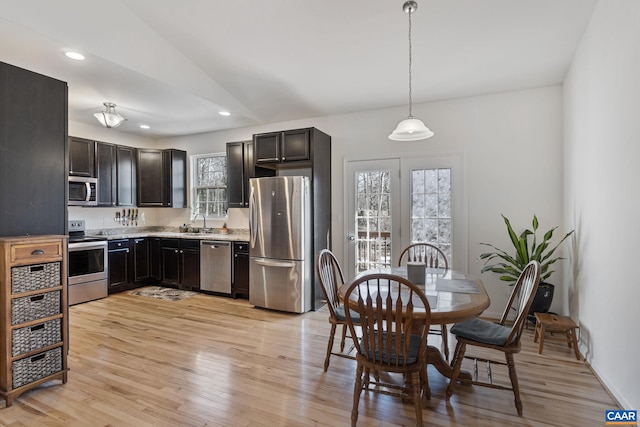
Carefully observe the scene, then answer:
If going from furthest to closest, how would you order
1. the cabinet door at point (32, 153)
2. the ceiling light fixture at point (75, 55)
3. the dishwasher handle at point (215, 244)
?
the dishwasher handle at point (215, 244) < the ceiling light fixture at point (75, 55) < the cabinet door at point (32, 153)

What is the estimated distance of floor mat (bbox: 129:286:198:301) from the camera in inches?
187

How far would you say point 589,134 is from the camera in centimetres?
270

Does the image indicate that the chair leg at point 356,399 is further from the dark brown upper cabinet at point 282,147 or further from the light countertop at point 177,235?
the light countertop at point 177,235

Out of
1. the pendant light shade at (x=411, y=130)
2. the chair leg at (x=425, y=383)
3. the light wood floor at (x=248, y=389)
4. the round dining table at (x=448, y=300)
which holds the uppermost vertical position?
→ the pendant light shade at (x=411, y=130)

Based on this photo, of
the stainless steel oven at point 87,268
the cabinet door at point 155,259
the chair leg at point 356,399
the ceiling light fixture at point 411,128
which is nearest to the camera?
the chair leg at point 356,399

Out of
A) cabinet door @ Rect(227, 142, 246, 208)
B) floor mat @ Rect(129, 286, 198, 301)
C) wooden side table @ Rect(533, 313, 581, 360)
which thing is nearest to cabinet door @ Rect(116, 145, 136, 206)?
floor mat @ Rect(129, 286, 198, 301)

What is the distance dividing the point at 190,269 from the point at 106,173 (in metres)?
2.03

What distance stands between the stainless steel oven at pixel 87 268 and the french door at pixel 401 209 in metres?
3.57

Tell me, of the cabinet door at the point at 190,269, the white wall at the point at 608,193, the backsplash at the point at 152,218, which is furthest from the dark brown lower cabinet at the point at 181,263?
the white wall at the point at 608,193

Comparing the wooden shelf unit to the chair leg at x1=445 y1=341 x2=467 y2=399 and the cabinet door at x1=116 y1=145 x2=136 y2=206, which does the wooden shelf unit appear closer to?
the chair leg at x1=445 y1=341 x2=467 y2=399

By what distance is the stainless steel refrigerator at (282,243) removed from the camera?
157 inches

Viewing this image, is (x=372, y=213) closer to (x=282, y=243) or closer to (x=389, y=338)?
(x=282, y=243)

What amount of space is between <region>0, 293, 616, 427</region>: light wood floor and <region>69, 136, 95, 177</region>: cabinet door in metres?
2.41

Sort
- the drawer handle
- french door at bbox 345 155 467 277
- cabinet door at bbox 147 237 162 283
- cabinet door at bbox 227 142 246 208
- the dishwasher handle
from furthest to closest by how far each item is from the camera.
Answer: cabinet door at bbox 147 237 162 283 → cabinet door at bbox 227 142 246 208 → the dishwasher handle → french door at bbox 345 155 467 277 → the drawer handle
